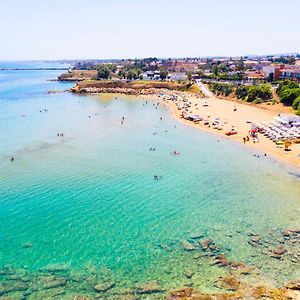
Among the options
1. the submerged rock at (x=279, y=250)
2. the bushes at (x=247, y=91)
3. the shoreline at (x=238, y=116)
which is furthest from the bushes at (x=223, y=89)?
the submerged rock at (x=279, y=250)

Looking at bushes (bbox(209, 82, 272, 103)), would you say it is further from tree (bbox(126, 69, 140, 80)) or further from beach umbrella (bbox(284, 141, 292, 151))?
tree (bbox(126, 69, 140, 80))

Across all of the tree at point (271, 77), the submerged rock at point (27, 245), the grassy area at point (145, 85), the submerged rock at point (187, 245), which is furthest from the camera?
the grassy area at point (145, 85)

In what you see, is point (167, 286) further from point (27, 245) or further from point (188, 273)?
point (27, 245)

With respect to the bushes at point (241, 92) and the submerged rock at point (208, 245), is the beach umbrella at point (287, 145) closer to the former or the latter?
the submerged rock at point (208, 245)

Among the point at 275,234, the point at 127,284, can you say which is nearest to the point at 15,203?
the point at 127,284

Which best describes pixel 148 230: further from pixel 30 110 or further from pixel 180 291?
pixel 30 110

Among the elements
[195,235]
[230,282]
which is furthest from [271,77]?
[230,282]
